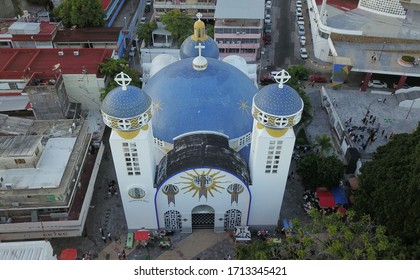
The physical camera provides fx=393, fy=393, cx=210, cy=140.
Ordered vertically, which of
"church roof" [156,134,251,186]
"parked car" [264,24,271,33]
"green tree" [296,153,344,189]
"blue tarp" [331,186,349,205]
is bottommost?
"blue tarp" [331,186,349,205]

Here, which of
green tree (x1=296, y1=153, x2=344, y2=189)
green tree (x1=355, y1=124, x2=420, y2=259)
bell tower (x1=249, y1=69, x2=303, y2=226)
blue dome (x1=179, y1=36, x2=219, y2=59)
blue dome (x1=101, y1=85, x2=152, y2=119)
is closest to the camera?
blue dome (x1=101, y1=85, x2=152, y2=119)

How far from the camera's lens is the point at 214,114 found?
40.9 m

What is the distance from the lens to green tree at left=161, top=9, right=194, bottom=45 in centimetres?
6694

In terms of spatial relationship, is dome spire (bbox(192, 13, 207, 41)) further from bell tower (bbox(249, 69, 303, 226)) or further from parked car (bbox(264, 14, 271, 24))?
parked car (bbox(264, 14, 271, 24))

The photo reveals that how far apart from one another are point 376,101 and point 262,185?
3011 centimetres

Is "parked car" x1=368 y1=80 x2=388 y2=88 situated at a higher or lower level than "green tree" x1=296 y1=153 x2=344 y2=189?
lower

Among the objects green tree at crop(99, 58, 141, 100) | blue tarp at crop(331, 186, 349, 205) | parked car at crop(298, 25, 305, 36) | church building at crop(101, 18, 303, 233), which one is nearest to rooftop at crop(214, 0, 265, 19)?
parked car at crop(298, 25, 305, 36)

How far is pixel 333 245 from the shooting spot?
32156 mm

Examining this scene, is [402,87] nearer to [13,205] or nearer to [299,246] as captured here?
[299,246]

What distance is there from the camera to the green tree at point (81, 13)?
67312 mm

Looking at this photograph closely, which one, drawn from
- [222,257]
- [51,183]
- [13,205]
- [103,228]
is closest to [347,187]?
[222,257]

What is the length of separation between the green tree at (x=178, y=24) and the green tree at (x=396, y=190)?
39564mm

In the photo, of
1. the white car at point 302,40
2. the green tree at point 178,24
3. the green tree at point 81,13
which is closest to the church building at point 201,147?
the green tree at point 178,24

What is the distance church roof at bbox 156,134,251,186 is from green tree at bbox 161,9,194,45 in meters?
32.2
